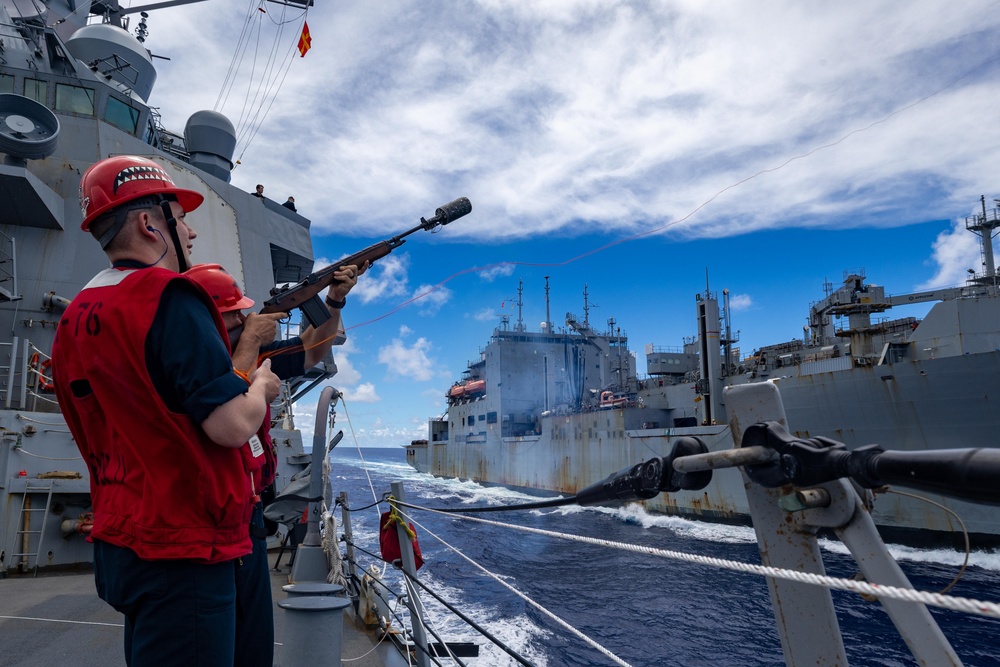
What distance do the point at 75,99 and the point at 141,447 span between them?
10361 millimetres

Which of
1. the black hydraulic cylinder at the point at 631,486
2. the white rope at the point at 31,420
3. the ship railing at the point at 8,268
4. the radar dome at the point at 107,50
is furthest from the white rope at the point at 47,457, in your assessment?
the radar dome at the point at 107,50

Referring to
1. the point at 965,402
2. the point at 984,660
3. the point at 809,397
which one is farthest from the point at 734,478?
the point at 984,660

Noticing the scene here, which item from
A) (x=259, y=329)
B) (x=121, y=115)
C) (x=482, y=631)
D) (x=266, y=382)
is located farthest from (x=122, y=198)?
(x=121, y=115)

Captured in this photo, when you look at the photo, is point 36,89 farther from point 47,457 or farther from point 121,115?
point 47,457

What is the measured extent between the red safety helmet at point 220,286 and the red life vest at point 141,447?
0.54 metres

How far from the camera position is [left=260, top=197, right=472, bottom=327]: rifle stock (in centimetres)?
291

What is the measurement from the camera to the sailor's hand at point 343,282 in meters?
2.94

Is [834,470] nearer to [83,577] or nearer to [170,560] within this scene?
[170,560]

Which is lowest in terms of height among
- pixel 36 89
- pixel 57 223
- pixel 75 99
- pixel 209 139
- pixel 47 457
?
pixel 47 457

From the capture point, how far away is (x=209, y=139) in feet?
38.5

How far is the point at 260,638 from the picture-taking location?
1.66 m

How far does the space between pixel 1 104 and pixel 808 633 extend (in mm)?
10496

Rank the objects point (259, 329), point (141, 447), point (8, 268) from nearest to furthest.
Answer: point (141, 447), point (259, 329), point (8, 268)

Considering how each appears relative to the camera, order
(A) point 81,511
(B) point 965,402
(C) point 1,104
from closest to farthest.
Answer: (A) point 81,511 < (C) point 1,104 < (B) point 965,402
